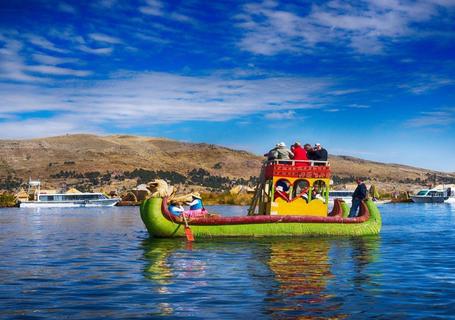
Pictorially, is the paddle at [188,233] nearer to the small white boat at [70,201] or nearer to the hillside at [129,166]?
the small white boat at [70,201]

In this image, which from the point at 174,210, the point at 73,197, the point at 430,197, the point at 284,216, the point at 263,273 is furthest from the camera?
the point at 430,197

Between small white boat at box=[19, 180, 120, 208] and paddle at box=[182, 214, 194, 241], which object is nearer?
paddle at box=[182, 214, 194, 241]

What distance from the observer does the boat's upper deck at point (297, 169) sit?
2662cm

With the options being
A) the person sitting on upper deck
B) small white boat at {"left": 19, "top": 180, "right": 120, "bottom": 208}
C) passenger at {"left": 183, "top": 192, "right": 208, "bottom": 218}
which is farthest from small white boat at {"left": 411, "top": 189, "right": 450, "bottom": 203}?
the person sitting on upper deck

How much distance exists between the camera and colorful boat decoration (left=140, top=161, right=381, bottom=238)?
83.1 ft

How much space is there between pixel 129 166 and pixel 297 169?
12241 centimetres

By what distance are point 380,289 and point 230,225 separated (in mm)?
11961

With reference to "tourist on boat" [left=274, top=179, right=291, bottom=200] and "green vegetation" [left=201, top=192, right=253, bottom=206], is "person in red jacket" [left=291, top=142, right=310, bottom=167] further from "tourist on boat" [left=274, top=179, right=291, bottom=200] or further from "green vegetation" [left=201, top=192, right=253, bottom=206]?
"green vegetation" [left=201, top=192, right=253, bottom=206]

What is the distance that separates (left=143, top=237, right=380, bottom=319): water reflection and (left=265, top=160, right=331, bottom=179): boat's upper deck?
3110mm

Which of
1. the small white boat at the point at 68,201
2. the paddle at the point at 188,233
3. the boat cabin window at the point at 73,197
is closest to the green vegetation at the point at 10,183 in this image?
the small white boat at the point at 68,201

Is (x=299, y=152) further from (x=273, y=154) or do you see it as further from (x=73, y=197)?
(x=73, y=197)

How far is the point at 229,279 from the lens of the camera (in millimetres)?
15164

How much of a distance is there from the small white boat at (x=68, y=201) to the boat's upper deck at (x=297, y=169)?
5539 centimetres

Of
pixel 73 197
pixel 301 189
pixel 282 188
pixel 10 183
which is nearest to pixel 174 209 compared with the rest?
pixel 282 188
